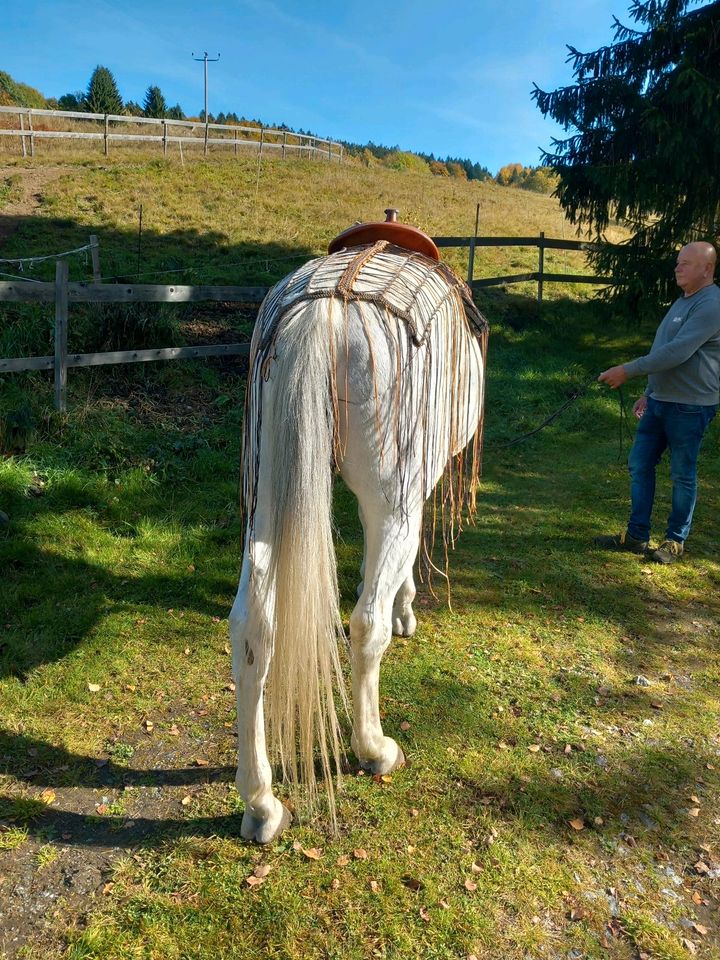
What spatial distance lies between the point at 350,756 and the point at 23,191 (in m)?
16.4

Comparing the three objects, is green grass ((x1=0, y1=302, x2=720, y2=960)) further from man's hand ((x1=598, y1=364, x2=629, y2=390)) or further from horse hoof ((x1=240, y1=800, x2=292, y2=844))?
man's hand ((x1=598, y1=364, x2=629, y2=390))

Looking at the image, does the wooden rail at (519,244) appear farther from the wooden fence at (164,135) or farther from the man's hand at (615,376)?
the wooden fence at (164,135)

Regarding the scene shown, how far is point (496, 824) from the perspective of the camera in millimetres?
2324

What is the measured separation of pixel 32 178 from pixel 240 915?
18.2 metres

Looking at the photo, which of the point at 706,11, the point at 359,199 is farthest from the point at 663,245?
the point at 359,199

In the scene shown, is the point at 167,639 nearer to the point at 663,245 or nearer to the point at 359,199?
the point at 663,245

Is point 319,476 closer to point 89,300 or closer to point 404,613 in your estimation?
point 404,613

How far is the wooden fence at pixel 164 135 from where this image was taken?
18.3m

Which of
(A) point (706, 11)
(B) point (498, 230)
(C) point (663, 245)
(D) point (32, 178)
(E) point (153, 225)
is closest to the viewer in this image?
(A) point (706, 11)

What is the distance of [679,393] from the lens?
406 centimetres

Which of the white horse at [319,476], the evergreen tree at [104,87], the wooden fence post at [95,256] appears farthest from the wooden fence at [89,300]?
the evergreen tree at [104,87]

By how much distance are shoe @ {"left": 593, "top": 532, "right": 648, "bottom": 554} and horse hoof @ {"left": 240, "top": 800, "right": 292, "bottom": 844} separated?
3.26 metres

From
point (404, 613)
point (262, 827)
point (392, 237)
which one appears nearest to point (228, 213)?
point (392, 237)

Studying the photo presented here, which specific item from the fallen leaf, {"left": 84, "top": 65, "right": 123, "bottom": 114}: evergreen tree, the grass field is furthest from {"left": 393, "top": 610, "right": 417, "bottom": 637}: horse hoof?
{"left": 84, "top": 65, "right": 123, "bottom": 114}: evergreen tree
